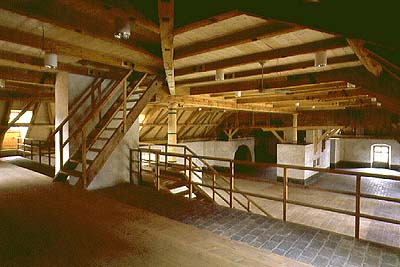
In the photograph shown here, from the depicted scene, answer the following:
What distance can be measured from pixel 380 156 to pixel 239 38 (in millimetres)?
19281

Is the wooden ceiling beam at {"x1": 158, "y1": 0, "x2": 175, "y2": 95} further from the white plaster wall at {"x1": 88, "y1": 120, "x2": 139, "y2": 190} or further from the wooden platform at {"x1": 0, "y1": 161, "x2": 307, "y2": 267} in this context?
the white plaster wall at {"x1": 88, "y1": 120, "x2": 139, "y2": 190}

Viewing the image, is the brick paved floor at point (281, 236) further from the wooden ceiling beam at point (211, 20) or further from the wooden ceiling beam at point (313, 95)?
the wooden ceiling beam at point (313, 95)

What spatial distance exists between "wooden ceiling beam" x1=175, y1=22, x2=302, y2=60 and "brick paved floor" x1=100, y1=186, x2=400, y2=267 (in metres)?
2.66

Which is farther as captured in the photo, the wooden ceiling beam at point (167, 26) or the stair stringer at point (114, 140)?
the stair stringer at point (114, 140)

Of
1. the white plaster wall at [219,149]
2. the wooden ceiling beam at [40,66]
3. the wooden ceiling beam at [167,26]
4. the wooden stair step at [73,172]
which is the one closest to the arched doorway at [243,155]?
the white plaster wall at [219,149]

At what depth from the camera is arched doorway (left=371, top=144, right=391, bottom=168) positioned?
59.6 ft

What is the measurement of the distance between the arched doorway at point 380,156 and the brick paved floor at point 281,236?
58.8 ft

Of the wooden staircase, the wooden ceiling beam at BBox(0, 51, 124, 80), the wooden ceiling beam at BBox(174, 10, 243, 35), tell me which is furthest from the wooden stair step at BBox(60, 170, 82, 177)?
the wooden ceiling beam at BBox(174, 10, 243, 35)

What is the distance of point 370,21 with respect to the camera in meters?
1.46

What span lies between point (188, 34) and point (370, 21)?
2708 millimetres

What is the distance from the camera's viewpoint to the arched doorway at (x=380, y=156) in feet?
59.6

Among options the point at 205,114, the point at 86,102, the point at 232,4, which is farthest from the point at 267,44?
the point at 205,114

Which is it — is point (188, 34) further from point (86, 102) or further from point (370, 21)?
point (86, 102)

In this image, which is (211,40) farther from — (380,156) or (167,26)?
(380,156)
